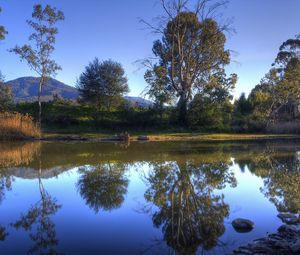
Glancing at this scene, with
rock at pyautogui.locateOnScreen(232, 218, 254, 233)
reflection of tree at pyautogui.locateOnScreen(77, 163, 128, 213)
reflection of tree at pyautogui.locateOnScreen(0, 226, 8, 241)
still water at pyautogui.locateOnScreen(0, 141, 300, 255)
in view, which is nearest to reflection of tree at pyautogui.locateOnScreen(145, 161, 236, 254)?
still water at pyautogui.locateOnScreen(0, 141, 300, 255)

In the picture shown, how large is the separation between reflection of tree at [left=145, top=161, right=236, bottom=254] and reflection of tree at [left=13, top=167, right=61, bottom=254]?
5.20 ft

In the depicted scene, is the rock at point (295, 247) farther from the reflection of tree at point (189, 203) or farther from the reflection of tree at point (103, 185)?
the reflection of tree at point (103, 185)

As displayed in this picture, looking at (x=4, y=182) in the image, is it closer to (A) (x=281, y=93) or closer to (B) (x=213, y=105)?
(B) (x=213, y=105)

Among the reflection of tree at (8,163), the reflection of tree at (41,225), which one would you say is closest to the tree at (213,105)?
the reflection of tree at (8,163)

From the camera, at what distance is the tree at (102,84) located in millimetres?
39188

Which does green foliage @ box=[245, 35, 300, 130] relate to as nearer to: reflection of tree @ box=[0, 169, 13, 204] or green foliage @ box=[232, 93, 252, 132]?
green foliage @ box=[232, 93, 252, 132]

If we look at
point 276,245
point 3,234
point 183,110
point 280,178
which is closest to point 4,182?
point 3,234

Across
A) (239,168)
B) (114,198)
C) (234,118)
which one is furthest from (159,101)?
(114,198)

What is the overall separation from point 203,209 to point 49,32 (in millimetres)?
31458

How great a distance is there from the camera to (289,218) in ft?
20.3

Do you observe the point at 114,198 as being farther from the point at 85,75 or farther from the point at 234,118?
the point at 85,75

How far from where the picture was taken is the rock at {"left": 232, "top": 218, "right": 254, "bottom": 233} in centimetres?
558

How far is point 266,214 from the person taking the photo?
6.57 metres

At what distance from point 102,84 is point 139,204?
107ft
